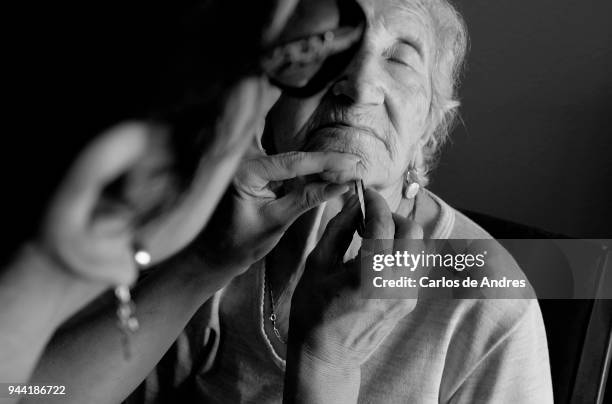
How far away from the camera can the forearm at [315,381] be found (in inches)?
32.7

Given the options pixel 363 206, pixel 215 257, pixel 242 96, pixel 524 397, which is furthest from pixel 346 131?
pixel 242 96

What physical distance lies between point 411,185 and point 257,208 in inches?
14.4

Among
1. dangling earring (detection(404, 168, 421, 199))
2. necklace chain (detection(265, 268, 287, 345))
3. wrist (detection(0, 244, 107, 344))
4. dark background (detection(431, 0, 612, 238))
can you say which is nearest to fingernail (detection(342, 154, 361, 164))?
dangling earring (detection(404, 168, 421, 199))

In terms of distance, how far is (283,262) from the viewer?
45.2 inches

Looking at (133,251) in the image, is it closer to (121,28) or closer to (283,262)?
(121,28)

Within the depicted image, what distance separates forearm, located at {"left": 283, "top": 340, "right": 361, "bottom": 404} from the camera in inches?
32.7

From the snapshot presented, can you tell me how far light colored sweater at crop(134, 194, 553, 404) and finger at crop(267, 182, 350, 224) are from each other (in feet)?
0.98

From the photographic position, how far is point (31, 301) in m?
0.49

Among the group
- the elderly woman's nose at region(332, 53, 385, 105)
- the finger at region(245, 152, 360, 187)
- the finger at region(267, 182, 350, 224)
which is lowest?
the finger at region(267, 182, 350, 224)

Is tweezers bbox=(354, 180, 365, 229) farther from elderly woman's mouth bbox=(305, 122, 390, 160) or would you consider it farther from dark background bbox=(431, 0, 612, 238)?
dark background bbox=(431, 0, 612, 238)

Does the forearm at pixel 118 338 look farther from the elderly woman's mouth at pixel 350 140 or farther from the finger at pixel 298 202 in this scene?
the elderly woman's mouth at pixel 350 140

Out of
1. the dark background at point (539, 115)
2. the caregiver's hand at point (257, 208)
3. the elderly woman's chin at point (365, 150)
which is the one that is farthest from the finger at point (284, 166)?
the dark background at point (539, 115)

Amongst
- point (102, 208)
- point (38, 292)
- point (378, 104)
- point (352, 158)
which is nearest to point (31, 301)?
point (38, 292)

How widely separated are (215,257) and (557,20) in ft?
5.26
